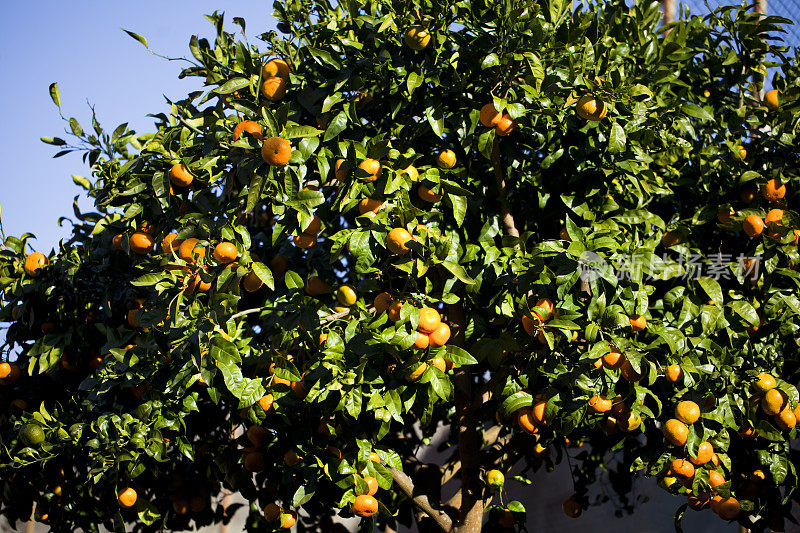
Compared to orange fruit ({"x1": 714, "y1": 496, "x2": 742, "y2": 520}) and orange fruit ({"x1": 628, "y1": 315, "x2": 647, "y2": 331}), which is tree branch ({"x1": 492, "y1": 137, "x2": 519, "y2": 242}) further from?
orange fruit ({"x1": 714, "y1": 496, "x2": 742, "y2": 520})

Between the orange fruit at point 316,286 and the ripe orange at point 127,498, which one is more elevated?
the orange fruit at point 316,286

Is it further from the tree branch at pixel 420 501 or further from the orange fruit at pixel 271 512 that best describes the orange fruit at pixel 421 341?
the orange fruit at pixel 271 512

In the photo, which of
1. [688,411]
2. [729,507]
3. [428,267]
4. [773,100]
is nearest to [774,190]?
[773,100]

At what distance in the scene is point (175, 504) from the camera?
3309 millimetres

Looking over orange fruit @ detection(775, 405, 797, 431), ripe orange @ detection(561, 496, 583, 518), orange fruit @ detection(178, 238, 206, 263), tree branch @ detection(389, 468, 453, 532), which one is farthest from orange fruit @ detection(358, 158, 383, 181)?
ripe orange @ detection(561, 496, 583, 518)

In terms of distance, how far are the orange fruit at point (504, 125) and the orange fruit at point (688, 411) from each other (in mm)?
1117

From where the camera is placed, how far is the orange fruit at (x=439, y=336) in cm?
239

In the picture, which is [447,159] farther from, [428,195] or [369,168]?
[369,168]

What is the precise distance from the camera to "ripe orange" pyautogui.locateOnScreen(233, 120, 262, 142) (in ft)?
7.94

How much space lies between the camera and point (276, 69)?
2.67 meters

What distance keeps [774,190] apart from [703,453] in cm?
106

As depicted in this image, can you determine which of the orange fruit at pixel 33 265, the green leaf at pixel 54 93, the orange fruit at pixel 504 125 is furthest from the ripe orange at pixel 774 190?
the orange fruit at pixel 33 265

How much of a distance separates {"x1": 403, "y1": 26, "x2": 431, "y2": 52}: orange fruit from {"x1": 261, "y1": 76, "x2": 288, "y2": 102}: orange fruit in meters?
0.48

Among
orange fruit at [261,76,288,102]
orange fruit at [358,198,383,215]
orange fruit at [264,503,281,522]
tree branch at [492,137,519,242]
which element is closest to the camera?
orange fruit at [358,198,383,215]
